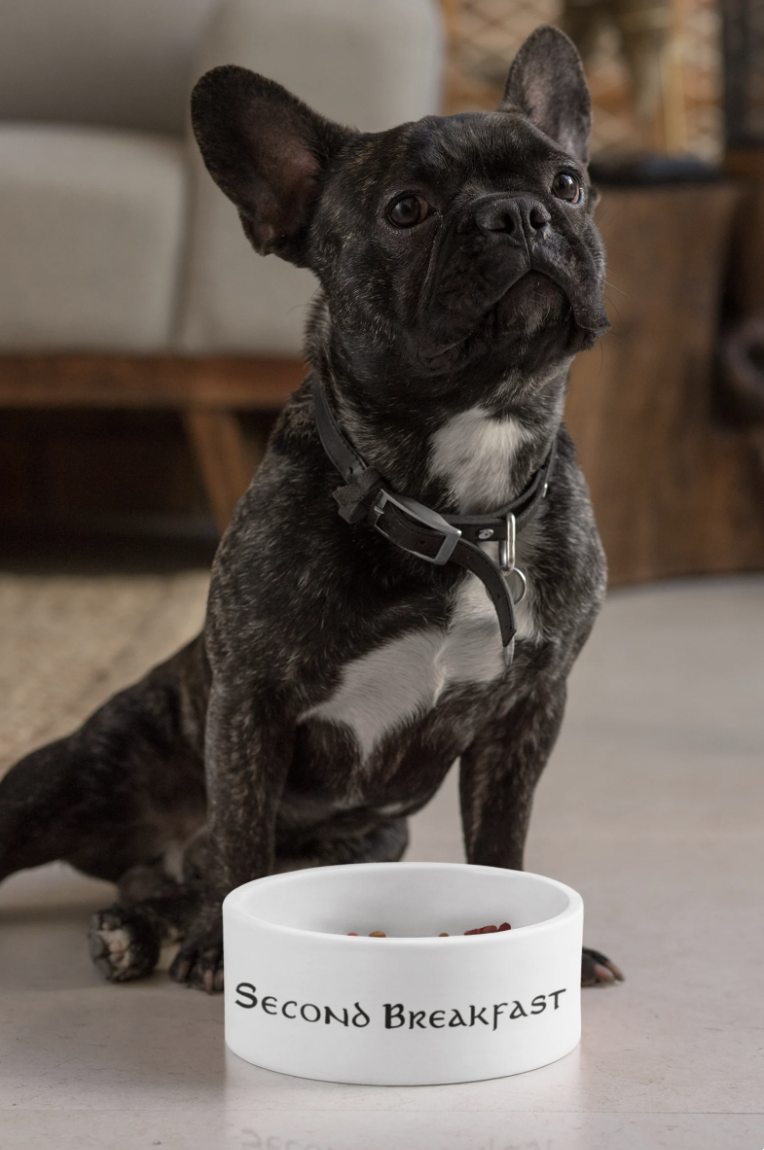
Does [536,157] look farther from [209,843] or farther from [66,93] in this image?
[66,93]

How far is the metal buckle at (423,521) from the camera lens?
3.68 feet

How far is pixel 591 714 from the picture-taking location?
2082 mm

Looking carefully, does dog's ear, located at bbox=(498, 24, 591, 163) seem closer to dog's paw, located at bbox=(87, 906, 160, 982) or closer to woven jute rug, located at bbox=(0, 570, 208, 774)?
dog's paw, located at bbox=(87, 906, 160, 982)

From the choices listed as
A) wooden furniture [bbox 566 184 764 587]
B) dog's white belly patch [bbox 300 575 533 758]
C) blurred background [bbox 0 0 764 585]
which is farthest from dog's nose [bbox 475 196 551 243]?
wooden furniture [bbox 566 184 764 587]

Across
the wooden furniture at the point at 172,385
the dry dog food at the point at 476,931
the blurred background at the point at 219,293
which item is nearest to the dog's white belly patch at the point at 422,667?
the dry dog food at the point at 476,931

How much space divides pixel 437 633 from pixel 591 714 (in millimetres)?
988

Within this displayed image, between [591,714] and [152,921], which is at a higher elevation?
[152,921]

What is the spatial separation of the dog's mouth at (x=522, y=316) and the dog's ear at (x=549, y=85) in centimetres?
28

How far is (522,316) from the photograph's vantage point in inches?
41.5

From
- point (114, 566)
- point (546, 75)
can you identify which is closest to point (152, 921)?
point (546, 75)

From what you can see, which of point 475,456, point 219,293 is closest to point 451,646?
point 475,456

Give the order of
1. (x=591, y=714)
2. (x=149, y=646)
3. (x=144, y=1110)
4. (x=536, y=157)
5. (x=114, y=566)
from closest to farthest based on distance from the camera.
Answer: (x=144, y=1110) < (x=536, y=157) < (x=591, y=714) < (x=149, y=646) < (x=114, y=566)

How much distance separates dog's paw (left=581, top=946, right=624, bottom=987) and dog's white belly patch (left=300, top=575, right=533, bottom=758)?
0.24 meters

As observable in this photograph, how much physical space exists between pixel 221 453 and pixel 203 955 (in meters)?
1.57
